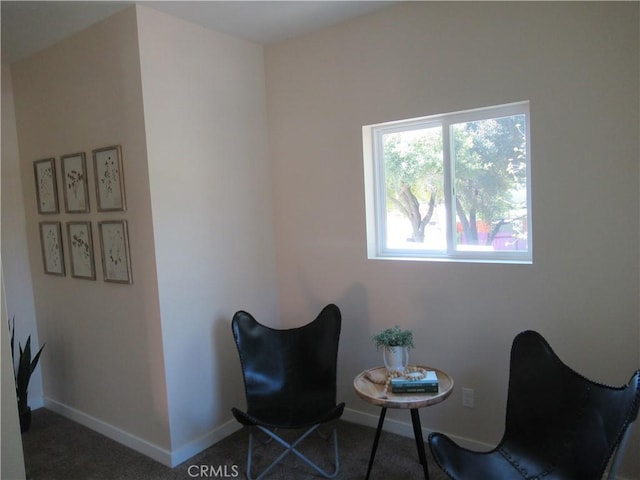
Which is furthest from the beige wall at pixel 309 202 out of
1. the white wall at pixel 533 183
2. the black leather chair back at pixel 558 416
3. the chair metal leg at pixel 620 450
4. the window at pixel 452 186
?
the chair metal leg at pixel 620 450

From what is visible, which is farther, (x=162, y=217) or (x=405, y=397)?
(x=162, y=217)

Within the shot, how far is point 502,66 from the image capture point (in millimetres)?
2490

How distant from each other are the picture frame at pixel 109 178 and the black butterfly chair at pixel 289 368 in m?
1.08

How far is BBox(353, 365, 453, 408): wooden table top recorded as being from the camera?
87.0 inches

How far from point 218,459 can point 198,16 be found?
2.82 m

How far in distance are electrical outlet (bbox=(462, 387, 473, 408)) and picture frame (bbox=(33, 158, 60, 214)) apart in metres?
3.12

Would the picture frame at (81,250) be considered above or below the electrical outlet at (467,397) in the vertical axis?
above

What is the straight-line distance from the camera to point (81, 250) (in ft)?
10.5

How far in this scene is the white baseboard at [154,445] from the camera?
282 cm

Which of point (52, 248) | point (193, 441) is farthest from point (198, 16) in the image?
point (193, 441)

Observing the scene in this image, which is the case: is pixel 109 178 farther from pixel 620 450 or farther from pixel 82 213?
pixel 620 450

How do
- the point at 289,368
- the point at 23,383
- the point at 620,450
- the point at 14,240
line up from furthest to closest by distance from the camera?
the point at 14,240
the point at 23,383
the point at 289,368
the point at 620,450

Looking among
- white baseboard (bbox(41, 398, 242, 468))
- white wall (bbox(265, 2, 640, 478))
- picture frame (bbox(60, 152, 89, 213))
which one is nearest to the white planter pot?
white wall (bbox(265, 2, 640, 478))

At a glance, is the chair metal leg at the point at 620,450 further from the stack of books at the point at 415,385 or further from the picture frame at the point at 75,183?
the picture frame at the point at 75,183
